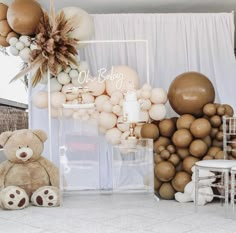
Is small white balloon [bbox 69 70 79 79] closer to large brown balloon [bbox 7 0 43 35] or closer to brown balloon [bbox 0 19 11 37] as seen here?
large brown balloon [bbox 7 0 43 35]

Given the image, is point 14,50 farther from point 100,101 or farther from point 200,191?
point 200,191

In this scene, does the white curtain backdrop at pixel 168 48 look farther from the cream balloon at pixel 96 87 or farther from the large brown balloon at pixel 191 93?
the large brown balloon at pixel 191 93

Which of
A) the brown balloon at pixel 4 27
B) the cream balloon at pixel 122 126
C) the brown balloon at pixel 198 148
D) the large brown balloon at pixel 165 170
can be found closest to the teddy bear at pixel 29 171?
the cream balloon at pixel 122 126

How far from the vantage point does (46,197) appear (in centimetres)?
397

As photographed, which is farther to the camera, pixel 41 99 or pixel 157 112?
pixel 41 99

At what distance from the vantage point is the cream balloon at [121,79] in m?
4.48

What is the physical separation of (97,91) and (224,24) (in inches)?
71.3

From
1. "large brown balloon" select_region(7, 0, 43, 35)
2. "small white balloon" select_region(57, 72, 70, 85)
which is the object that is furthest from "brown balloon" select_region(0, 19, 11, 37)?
"small white balloon" select_region(57, 72, 70, 85)

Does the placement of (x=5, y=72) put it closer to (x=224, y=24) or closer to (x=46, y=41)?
(x=46, y=41)

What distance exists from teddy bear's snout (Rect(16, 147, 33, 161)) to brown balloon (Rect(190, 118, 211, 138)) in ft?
5.39

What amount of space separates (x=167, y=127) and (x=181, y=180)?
0.57 metres

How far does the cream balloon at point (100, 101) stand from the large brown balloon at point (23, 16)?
102cm

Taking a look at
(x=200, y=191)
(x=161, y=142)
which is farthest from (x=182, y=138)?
(x=200, y=191)

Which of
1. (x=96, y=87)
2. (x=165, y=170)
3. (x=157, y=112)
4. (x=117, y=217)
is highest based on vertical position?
(x=96, y=87)
